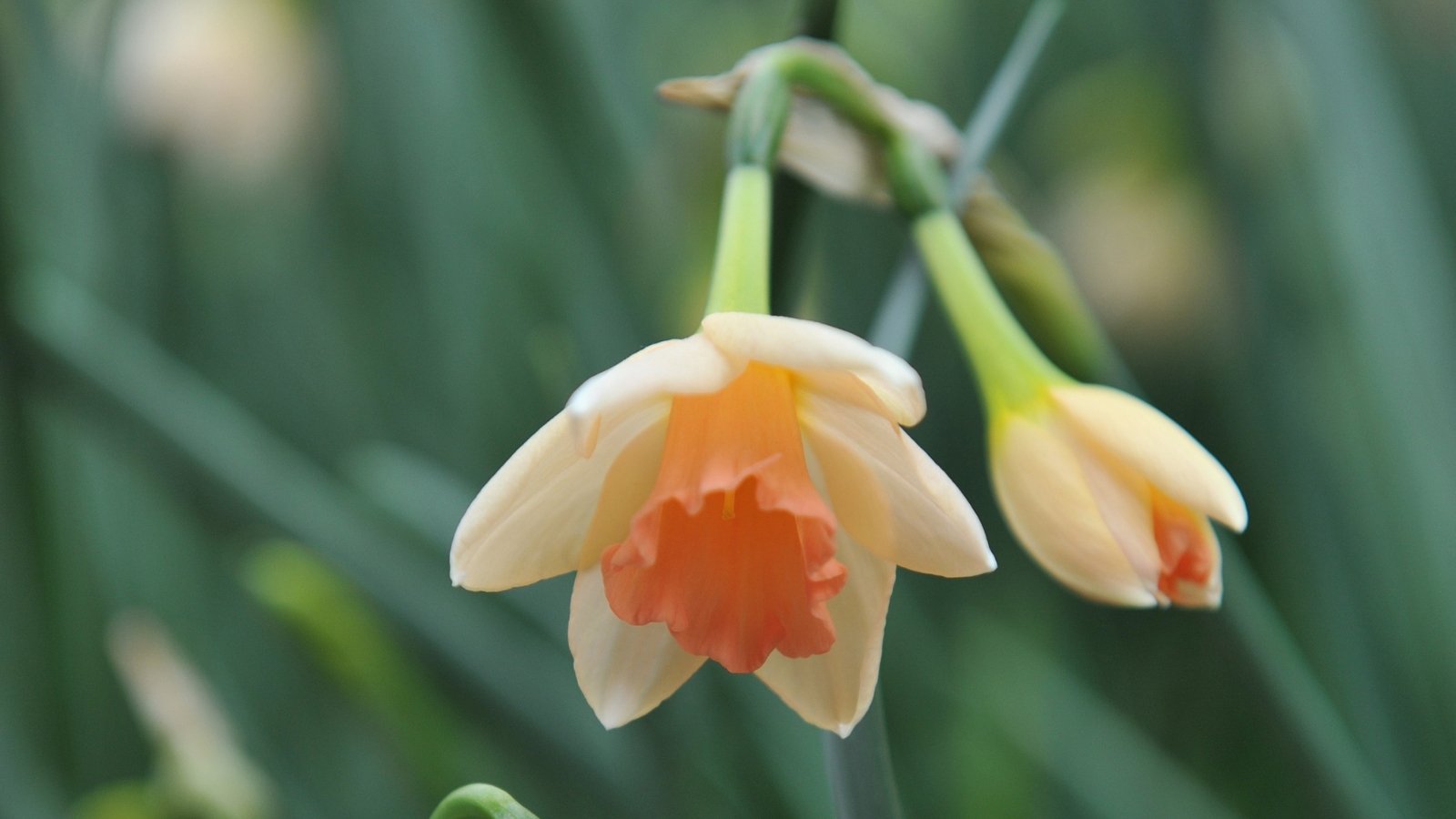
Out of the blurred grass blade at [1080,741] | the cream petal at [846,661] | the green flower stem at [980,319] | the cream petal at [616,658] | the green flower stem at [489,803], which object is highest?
the green flower stem at [980,319]

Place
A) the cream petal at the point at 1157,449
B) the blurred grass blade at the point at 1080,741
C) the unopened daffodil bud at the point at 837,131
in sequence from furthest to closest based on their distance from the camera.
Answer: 1. the blurred grass blade at the point at 1080,741
2. the unopened daffodil bud at the point at 837,131
3. the cream petal at the point at 1157,449

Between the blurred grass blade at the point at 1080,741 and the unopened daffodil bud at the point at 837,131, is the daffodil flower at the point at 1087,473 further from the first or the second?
the blurred grass blade at the point at 1080,741

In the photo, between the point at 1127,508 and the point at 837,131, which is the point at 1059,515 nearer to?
the point at 1127,508

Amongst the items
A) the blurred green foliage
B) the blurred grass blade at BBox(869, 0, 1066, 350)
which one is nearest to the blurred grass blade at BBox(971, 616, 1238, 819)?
the blurred green foliage

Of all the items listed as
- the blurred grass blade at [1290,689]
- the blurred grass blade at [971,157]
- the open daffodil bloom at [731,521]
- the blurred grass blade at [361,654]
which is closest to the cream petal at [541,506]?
the open daffodil bloom at [731,521]

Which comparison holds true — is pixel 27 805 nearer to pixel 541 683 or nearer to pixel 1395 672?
pixel 541 683

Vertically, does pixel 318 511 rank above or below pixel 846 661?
below

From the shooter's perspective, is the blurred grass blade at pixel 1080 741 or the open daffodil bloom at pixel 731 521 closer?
the open daffodil bloom at pixel 731 521

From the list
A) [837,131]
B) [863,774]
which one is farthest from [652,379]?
[837,131]

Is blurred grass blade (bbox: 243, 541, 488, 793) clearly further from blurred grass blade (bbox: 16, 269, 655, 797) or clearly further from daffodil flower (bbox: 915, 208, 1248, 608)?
daffodil flower (bbox: 915, 208, 1248, 608)
